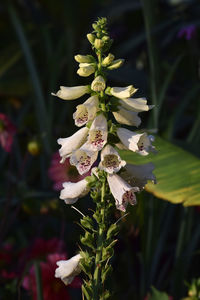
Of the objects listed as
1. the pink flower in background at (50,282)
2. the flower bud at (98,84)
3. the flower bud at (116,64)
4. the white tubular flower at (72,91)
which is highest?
the flower bud at (116,64)

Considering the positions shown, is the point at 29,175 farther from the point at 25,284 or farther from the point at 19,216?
the point at 25,284

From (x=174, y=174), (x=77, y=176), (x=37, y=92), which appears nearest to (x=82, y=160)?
(x=174, y=174)

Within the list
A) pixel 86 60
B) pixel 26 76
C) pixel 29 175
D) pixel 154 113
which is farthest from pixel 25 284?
pixel 26 76

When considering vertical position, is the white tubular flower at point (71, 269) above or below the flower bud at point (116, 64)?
below

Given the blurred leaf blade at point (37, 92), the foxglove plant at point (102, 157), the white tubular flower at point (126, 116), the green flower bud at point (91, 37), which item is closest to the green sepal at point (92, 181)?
the foxglove plant at point (102, 157)

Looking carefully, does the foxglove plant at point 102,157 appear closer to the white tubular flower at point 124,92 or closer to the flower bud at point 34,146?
the white tubular flower at point 124,92

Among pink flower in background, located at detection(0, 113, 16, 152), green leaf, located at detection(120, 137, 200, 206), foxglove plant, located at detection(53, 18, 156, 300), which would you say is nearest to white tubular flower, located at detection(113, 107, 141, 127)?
foxglove plant, located at detection(53, 18, 156, 300)

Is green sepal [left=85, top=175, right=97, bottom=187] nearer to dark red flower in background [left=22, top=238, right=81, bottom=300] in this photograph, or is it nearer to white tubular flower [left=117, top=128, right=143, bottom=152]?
white tubular flower [left=117, top=128, right=143, bottom=152]
